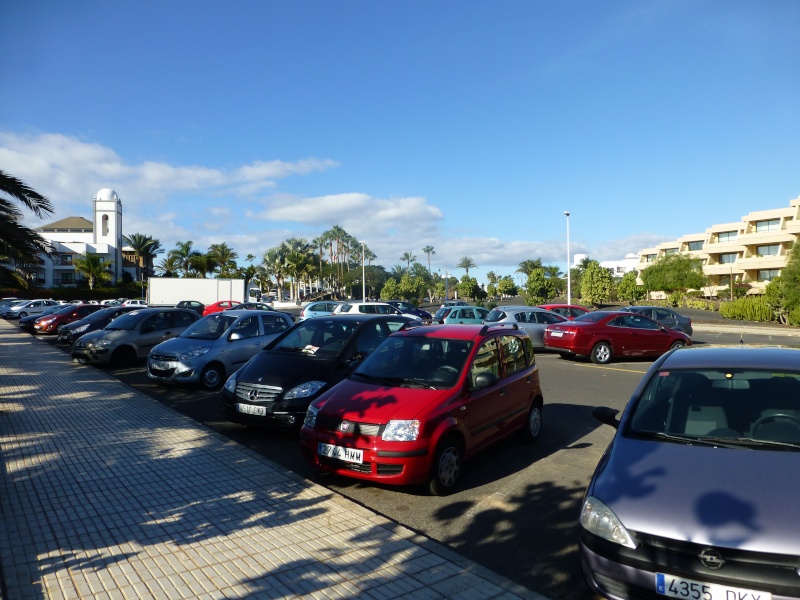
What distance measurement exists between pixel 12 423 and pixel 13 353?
38.1ft

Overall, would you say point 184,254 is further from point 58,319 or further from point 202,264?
point 58,319

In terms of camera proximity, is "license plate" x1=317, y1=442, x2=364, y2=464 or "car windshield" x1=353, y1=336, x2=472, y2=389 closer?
"license plate" x1=317, y1=442, x2=364, y2=464

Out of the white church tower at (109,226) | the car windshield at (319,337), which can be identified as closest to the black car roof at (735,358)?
the car windshield at (319,337)

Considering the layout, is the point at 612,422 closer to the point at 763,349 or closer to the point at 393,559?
the point at 763,349

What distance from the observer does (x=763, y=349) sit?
5145 millimetres

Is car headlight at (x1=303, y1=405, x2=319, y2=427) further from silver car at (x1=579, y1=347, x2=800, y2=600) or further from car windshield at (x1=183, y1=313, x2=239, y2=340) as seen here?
car windshield at (x1=183, y1=313, x2=239, y2=340)

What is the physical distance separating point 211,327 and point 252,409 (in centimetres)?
511

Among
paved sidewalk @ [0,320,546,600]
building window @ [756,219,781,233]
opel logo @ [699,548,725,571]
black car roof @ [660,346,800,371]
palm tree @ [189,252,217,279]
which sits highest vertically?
building window @ [756,219,781,233]

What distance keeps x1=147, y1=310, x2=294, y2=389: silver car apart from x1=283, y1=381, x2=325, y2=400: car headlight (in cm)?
425

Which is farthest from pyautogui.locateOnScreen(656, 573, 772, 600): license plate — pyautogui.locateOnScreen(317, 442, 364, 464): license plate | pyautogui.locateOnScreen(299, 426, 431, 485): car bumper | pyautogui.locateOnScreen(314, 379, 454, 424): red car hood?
pyautogui.locateOnScreen(317, 442, 364, 464): license plate

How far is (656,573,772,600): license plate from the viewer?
2953 millimetres

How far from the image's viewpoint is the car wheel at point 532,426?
24.9ft

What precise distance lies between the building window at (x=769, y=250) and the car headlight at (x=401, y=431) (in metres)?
74.3

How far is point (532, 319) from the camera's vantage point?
19047mm
